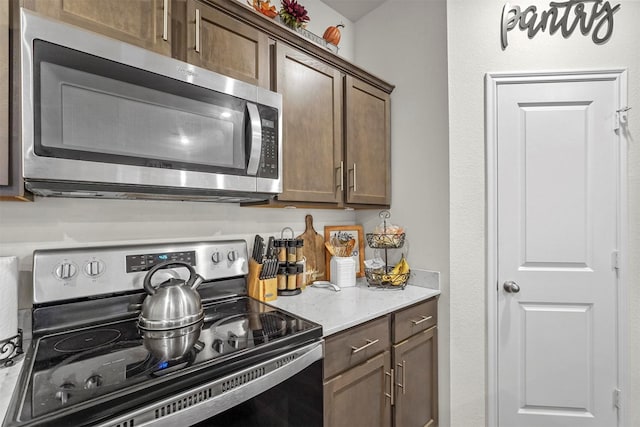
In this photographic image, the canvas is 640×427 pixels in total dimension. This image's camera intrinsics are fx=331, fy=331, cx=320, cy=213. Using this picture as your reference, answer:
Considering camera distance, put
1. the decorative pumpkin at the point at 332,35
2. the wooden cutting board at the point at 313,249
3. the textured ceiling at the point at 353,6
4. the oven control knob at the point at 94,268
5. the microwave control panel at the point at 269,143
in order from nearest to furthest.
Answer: the oven control knob at the point at 94,268 < the microwave control panel at the point at 269,143 < the decorative pumpkin at the point at 332,35 < the wooden cutting board at the point at 313,249 < the textured ceiling at the point at 353,6

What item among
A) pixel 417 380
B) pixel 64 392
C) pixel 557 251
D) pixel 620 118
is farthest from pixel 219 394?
pixel 620 118

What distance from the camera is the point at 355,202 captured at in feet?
6.46

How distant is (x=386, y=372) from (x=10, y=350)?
1416 millimetres

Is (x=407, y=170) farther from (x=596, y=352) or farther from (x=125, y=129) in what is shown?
(x=125, y=129)

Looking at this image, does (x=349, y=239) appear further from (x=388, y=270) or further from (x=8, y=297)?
(x=8, y=297)

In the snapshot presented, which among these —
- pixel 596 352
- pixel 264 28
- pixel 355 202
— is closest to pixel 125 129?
pixel 264 28

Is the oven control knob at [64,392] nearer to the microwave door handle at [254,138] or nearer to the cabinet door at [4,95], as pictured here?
the cabinet door at [4,95]

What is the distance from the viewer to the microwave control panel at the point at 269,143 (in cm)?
142

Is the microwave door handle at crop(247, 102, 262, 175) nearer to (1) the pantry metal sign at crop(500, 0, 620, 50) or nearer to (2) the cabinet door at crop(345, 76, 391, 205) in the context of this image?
(2) the cabinet door at crop(345, 76, 391, 205)

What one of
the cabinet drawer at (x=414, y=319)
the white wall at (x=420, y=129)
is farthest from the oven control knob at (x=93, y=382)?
the white wall at (x=420, y=129)

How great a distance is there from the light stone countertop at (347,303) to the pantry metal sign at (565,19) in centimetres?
152

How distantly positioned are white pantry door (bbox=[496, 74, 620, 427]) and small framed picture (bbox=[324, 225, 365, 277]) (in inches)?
33.6

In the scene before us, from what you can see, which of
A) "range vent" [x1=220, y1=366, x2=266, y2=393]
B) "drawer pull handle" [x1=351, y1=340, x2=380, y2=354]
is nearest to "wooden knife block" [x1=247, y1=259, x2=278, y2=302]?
"drawer pull handle" [x1=351, y1=340, x2=380, y2=354]

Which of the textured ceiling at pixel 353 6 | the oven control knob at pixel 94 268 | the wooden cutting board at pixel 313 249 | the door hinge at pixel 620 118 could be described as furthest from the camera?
the textured ceiling at pixel 353 6
